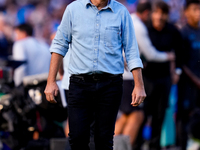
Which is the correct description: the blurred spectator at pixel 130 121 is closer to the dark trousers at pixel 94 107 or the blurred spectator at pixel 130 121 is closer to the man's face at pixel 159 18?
the man's face at pixel 159 18

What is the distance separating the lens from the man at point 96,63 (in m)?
3.12

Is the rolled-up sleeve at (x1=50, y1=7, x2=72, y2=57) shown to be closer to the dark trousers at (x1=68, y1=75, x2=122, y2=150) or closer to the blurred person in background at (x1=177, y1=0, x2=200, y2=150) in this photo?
the dark trousers at (x1=68, y1=75, x2=122, y2=150)

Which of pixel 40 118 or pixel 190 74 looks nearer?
pixel 40 118

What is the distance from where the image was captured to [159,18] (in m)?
5.60

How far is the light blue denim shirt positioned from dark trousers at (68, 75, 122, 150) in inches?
3.7

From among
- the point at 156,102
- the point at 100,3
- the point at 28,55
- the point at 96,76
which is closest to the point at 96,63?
the point at 96,76

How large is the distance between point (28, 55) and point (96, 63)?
153 inches

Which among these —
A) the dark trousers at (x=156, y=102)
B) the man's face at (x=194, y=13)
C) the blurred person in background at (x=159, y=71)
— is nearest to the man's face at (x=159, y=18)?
the blurred person in background at (x=159, y=71)

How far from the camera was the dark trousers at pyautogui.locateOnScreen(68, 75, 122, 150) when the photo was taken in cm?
316

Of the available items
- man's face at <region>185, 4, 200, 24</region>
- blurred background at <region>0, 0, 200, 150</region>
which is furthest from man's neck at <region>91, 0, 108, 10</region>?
man's face at <region>185, 4, 200, 24</region>

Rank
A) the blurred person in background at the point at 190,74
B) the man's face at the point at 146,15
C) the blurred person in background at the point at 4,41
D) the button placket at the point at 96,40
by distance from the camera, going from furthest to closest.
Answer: the blurred person in background at the point at 4,41, the blurred person in background at the point at 190,74, the man's face at the point at 146,15, the button placket at the point at 96,40

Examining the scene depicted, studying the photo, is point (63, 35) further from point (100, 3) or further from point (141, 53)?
point (141, 53)

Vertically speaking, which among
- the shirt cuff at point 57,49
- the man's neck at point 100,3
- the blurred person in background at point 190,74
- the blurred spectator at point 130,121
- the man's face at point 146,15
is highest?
the man's neck at point 100,3

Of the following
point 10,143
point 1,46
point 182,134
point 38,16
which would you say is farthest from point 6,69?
point 38,16
